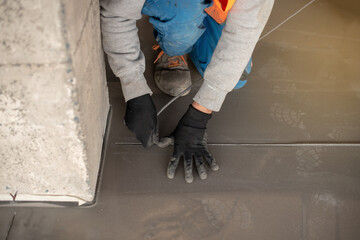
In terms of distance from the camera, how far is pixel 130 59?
49.4 inches

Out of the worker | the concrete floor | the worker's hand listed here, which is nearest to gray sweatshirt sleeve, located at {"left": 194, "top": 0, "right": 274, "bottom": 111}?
the worker

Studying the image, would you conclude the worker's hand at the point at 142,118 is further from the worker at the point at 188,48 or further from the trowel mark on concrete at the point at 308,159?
the trowel mark on concrete at the point at 308,159

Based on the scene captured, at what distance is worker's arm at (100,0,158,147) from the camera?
1.15m

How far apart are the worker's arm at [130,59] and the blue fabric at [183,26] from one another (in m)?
0.15

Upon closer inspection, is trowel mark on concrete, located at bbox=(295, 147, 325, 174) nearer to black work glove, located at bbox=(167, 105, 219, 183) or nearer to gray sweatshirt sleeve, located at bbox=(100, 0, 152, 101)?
black work glove, located at bbox=(167, 105, 219, 183)

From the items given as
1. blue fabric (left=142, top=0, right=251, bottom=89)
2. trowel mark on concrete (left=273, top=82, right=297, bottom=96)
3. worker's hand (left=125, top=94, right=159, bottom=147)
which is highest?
blue fabric (left=142, top=0, right=251, bottom=89)

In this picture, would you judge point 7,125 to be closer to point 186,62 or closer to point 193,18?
point 193,18

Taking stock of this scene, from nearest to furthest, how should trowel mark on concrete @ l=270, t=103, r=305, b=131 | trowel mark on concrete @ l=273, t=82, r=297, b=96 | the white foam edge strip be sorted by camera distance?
the white foam edge strip
trowel mark on concrete @ l=270, t=103, r=305, b=131
trowel mark on concrete @ l=273, t=82, r=297, b=96

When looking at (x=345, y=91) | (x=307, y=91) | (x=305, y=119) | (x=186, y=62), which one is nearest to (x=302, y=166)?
(x=305, y=119)

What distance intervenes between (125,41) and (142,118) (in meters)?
0.32

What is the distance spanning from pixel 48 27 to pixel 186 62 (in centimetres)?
112

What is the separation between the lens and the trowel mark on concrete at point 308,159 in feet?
4.90

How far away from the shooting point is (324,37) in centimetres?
208

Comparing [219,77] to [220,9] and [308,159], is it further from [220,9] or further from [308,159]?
[308,159]
